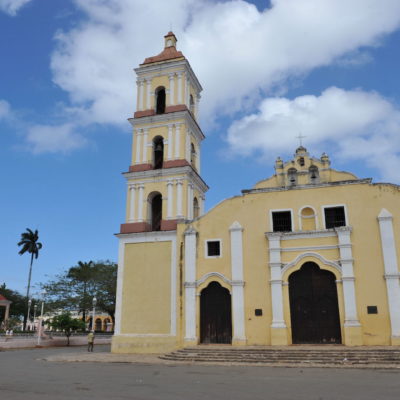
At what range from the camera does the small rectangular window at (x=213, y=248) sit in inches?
863

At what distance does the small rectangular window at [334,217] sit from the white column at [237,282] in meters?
4.25

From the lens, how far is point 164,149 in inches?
979

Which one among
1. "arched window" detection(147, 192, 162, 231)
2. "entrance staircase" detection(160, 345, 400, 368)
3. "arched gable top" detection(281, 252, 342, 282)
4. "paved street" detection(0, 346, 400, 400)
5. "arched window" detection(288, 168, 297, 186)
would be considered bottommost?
"paved street" detection(0, 346, 400, 400)

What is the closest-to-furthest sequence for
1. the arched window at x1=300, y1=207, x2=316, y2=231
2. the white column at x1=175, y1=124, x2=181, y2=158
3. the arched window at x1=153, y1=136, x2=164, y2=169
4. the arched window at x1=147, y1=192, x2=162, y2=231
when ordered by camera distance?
the arched window at x1=300, y1=207, x2=316, y2=231
the white column at x1=175, y1=124, x2=181, y2=158
the arched window at x1=147, y1=192, x2=162, y2=231
the arched window at x1=153, y1=136, x2=164, y2=169

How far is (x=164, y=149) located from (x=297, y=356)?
44.1 ft

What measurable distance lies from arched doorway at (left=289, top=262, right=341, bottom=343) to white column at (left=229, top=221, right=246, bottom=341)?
234cm

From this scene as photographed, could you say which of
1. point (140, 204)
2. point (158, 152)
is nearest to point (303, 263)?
point (140, 204)

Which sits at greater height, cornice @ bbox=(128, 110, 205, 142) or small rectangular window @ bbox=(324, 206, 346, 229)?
cornice @ bbox=(128, 110, 205, 142)

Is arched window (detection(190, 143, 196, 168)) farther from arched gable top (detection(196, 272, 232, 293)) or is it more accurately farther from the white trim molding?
the white trim molding

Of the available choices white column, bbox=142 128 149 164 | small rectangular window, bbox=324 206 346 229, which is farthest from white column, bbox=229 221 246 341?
white column, bbox=142 128 149 164

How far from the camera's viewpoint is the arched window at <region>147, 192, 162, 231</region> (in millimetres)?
24609

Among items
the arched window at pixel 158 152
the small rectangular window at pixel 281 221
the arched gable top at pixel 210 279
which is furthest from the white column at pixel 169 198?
the small rectangular window at pixel 281 221

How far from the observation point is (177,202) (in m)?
23.5

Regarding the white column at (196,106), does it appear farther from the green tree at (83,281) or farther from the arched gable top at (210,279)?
the green tree at (83,281)
